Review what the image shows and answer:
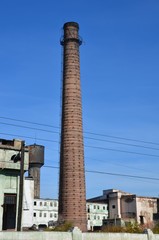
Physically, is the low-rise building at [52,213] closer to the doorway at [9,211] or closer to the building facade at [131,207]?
the building facade at [131,207]

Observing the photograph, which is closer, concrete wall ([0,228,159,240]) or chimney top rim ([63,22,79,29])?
concrete wall ([0,228,159,240])

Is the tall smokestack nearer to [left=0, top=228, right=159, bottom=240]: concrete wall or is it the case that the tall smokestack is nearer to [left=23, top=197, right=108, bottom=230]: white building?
[left=23, top=197, right=108, bottom=230]: white building

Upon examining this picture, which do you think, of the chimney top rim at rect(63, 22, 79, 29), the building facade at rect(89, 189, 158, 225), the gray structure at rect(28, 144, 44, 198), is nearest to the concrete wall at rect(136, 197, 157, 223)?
the building facade at rect(89, 189, 158, 225)

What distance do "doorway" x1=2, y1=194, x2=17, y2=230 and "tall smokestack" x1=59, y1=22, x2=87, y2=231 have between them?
88.2 ft

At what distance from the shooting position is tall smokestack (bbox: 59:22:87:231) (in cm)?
5316

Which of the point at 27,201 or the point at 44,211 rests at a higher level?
the point at 27,201

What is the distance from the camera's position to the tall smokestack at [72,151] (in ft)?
174

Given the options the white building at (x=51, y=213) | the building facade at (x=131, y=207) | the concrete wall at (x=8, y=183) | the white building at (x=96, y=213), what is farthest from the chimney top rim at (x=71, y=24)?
the concrete wall at (x=8, y=183)

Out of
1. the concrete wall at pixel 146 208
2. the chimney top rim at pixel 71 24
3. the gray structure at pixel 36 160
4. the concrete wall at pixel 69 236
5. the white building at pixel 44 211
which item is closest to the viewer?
the concrete wall at pixel 69 236

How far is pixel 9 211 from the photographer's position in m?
26.1

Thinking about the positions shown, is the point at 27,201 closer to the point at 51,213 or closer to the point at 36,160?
the point at 36,160

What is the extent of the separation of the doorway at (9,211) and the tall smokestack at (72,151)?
88.2 feet

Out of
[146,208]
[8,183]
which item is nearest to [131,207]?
[146,208]

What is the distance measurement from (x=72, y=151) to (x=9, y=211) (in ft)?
92.8
